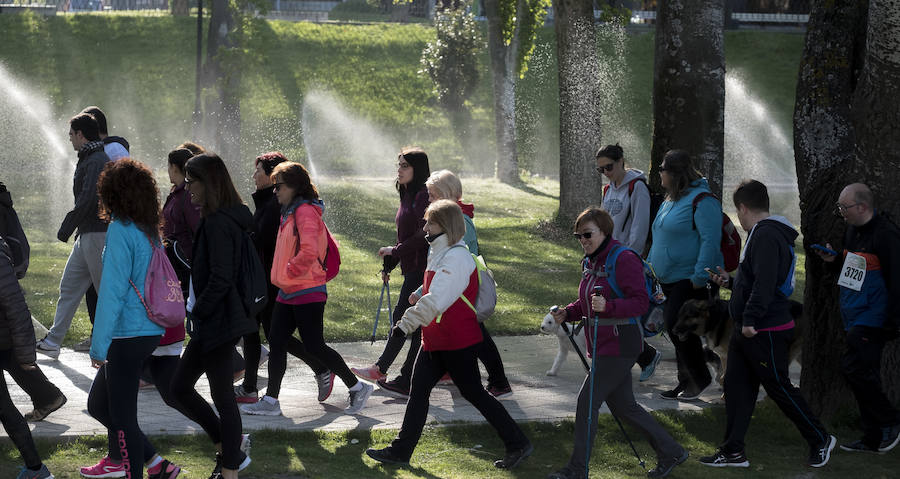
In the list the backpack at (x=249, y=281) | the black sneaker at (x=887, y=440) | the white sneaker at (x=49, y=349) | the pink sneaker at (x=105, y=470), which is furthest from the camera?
the white sneaker at (x=49, y=349)

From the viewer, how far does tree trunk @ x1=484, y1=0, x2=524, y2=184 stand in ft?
86.5

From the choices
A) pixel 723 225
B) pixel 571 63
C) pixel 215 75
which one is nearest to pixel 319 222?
pixel 723 225

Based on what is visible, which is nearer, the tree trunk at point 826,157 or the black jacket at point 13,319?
the black jacket at point 13,319

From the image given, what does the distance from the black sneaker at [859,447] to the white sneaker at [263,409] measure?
11.5ft

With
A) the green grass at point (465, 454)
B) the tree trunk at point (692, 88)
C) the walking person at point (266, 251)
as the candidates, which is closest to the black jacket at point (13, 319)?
the green grass at point (465, 454)

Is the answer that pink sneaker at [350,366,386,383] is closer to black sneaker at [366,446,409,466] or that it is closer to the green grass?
the green grass

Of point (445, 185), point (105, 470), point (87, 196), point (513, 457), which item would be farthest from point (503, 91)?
point (105, 470)

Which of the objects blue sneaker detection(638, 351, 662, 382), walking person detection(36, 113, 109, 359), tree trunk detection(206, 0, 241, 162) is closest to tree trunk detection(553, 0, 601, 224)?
tree trunk detection(206, 0, 241, 162)

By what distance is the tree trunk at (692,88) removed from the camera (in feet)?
31.8

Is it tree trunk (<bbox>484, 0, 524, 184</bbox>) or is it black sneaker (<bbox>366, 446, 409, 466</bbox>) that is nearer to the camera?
black sneaker (<bbox>366, 446, 409, 466</bbox>)

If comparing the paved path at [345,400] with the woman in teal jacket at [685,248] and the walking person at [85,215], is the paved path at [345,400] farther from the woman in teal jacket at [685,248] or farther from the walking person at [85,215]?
the walking person at [85,215]

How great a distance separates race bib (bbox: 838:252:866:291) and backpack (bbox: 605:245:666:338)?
1044 millimetres

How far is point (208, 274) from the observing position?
542 cm

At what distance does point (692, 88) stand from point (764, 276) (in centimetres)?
408
